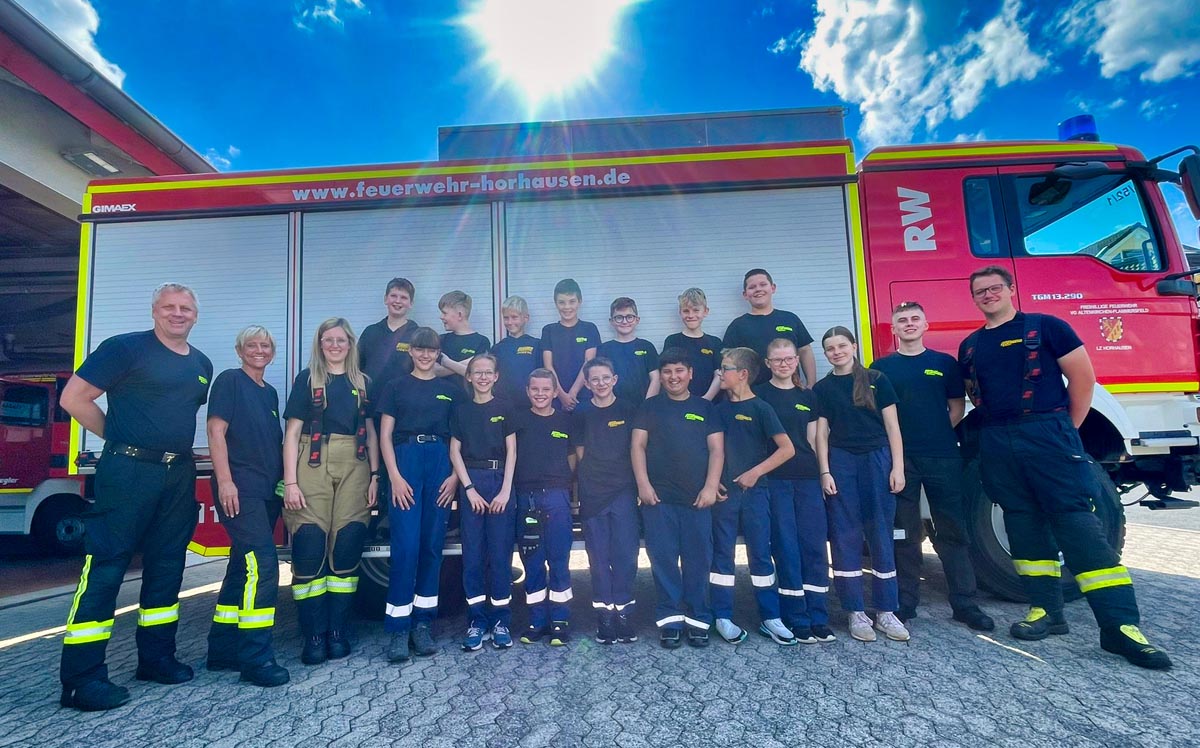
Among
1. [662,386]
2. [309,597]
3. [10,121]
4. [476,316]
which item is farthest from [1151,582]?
[10,121]

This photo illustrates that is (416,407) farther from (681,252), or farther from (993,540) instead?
(993,540)

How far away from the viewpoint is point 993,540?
3.87 m

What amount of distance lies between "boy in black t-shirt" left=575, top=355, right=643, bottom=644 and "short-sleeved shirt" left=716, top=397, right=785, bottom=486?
24.3 inches

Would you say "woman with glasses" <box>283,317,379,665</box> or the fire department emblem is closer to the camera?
"woman with glasses" <box>283,317,379,665</box>

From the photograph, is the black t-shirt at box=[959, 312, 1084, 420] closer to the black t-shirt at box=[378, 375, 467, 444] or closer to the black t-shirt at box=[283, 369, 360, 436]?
the black t-shirt at box=[378, 375, 467, 444]

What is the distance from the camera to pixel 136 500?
Result: 3.00 m

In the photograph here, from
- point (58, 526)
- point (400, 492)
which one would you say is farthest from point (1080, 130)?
point (58, 526)

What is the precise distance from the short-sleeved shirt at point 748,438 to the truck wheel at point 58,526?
353 inches

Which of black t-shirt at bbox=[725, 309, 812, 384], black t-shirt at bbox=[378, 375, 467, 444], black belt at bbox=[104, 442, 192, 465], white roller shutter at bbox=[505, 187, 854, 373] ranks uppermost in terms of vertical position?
white roller shutter at bbox=[505, 187, 854, 373]

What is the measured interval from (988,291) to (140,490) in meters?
4.89

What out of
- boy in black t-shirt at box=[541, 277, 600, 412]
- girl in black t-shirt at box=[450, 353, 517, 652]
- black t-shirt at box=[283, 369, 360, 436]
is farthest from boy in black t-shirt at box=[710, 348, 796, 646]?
black t-shirt at box=[283, 369, 360, 436]

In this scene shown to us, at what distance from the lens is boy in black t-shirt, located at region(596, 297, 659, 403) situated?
389 centimetres

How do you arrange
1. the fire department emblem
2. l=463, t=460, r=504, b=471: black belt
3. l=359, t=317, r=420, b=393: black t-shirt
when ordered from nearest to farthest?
l=463, t=460, r=504, b=471: black belt
l=359, t=317, r=420, b=393: black t-shirt
the fire department emblem

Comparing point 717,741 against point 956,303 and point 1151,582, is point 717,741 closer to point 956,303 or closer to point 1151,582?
point 956,303
